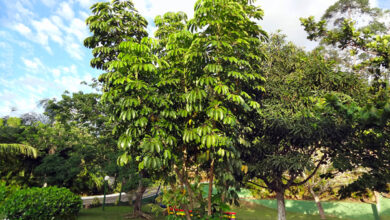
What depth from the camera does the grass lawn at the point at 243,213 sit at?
14.3m

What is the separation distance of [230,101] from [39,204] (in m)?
6.68

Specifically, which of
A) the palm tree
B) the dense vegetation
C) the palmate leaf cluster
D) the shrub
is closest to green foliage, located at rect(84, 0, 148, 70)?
the dense vegetation

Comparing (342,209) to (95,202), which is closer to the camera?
(342,209)

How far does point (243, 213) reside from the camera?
1797 centimetres

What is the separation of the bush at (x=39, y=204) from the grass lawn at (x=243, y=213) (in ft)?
21.7

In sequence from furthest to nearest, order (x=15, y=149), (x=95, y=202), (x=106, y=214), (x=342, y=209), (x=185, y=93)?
(x=95, y=202) < (x=342, y=209) < (x=106, y=214) < (x=15, y=149) < (x=185, y=93)

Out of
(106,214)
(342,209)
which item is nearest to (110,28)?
(106,214)

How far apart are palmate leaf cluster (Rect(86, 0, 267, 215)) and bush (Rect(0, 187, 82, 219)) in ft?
12.5

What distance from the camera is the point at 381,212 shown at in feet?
48.6

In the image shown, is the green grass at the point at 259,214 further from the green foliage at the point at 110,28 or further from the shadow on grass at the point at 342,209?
the green foliage at the point at 110,28

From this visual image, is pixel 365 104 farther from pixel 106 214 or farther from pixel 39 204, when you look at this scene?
pixel 106 214

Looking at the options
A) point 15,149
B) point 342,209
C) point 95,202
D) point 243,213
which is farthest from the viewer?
point 243,213

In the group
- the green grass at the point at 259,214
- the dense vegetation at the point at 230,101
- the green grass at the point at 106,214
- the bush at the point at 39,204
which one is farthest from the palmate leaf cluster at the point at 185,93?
the green grass at the point at 259,214

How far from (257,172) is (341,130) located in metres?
3.15
